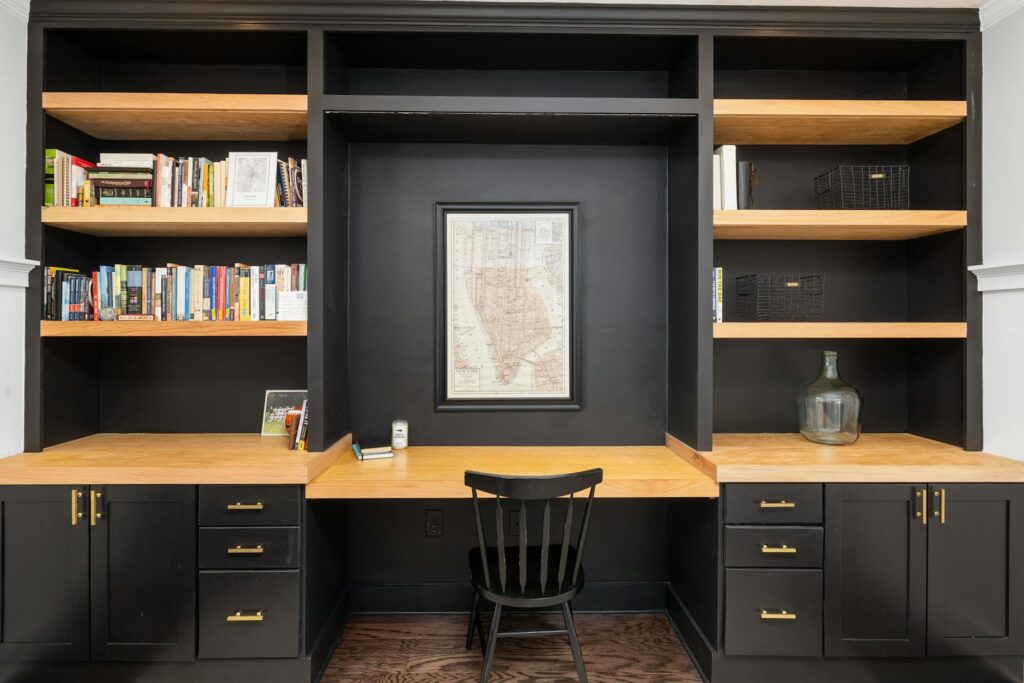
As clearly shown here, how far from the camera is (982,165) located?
7.24 ft

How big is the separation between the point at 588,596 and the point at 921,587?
4.47 feet

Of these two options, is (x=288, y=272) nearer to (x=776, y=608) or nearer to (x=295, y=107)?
(x=295, y=107)

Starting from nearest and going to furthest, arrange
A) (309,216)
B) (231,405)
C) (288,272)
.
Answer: (309,216) < (288,272) < (231,405)

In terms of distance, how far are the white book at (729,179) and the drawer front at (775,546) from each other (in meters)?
1.29

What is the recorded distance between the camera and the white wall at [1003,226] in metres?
2.08

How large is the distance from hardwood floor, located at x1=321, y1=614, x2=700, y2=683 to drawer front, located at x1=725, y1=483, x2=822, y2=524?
73 centimetres

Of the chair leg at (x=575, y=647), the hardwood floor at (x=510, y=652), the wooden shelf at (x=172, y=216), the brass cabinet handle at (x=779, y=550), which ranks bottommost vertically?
the hardwood floor at (x=510, y=652)

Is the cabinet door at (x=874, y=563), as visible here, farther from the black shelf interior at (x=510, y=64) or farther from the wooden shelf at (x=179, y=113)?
the wooden shelf at (x=179, y=113)

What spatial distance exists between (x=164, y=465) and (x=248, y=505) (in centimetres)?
36

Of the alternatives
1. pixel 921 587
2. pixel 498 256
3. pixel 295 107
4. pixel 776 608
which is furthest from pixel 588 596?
pixel 295 107

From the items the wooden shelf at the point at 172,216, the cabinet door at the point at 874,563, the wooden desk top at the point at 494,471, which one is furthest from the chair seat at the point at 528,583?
the wooden shelf at the point at 172,216

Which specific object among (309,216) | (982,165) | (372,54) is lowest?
(309,216)

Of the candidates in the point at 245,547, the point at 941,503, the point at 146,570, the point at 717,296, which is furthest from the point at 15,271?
the point at 941,503

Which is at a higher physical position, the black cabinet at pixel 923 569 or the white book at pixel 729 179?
the white book at pixel 729 179
